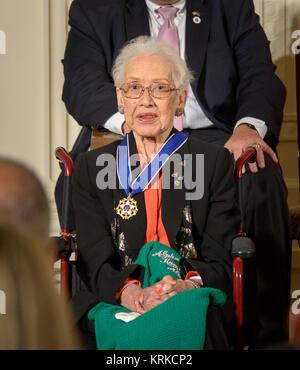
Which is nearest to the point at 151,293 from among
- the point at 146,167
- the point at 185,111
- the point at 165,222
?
the point at 165,222

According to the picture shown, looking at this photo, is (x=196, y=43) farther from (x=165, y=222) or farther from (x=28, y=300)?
(x=28, y=300)

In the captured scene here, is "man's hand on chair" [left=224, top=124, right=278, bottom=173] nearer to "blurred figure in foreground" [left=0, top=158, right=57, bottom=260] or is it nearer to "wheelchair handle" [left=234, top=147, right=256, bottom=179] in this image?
"wheelchair handle" [left=234, top=147, right=256, bottom=179]

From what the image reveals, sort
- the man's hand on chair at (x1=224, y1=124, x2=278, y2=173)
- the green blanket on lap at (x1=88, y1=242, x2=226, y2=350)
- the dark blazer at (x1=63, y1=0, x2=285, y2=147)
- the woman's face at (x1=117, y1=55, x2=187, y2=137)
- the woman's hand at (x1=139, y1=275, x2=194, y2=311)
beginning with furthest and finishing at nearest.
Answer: the dark blazer at (x1=63, y1=0, x2=285, y2=147) → the man's hand on chair at (x1=224, y1=124, x2=278, y2=173) → the woman's face at (x1=117, y1=55, x2=187, y2=137) → the woman's hand at (x1=139, y1=275, x2=194, y2=311) → the green blanket on lap at (x1=88, y1=242, x2=226, y2=350)

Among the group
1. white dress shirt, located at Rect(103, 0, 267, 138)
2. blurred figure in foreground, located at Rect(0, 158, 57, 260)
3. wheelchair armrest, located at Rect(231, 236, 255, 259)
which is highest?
white dress shirt, located at Rect(103, 0, 267, 138)

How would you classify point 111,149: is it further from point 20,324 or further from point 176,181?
point 20,324

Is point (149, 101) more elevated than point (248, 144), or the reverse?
point (149, 101)

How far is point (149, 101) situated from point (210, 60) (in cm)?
71

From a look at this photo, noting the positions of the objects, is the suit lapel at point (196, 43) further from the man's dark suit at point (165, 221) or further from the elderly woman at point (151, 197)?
the man's dark suit at point (165, 221)

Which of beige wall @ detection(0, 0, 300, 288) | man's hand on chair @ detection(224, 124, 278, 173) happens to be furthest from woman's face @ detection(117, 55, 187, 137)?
beige wall @ detection(0, 0, 300, 288)

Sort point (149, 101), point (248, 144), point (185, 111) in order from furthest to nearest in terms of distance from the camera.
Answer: point (185, 111) → point (248, 144) → point (149, 101)

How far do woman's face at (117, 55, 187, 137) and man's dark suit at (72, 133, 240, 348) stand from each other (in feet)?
0.44

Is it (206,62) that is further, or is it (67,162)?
(206,62)

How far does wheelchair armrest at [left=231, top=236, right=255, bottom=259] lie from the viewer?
206 centimetres

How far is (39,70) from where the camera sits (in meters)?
3.34
